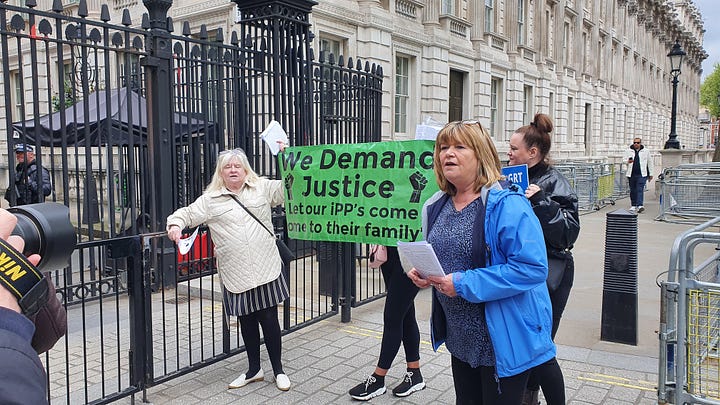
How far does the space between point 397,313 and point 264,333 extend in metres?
1.12

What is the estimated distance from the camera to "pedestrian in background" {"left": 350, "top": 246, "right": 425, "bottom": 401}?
4.12 metres

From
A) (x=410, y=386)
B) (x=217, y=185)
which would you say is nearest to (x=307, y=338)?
(x=410, y=386)

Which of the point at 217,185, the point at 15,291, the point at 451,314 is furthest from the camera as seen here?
A: the point at 217,185

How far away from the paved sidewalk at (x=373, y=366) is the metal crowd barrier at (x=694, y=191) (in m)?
6.58

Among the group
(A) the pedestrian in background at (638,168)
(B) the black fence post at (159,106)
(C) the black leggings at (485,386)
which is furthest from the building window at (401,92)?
(C) the black leggings at (485,386)

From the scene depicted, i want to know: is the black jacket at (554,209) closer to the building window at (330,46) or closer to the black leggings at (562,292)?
the black leggings at (562,292)

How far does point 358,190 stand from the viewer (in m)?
4.80

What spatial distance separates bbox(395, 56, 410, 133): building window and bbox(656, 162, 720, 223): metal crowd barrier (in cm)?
716

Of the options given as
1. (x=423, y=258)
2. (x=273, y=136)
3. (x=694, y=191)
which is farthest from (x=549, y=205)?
(x=694, y=191)

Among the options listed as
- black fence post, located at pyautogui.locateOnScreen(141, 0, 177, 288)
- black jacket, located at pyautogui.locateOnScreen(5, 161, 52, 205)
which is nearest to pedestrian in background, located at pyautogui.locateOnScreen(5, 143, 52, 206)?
black jacket, located at pyautogui.locateOnScreen(5, 161, 52, 205)

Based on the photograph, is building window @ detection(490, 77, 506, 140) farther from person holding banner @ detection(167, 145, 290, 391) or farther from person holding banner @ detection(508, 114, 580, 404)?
person holding banner @ detection(508, 114, 580, 404)

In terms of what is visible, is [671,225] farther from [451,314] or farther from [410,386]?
[451,314]

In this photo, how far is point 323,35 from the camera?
13461 mm

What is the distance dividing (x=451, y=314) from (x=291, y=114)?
3.40 meters
